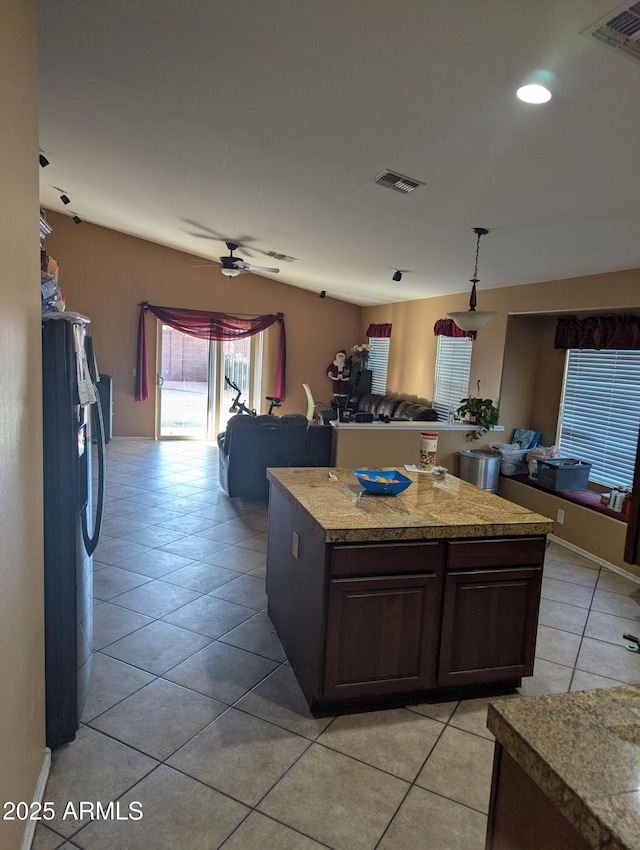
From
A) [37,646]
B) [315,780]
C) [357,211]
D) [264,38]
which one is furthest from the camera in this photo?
[357,211]

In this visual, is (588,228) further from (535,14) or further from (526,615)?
(526,615)

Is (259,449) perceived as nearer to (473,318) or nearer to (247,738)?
(473,318)

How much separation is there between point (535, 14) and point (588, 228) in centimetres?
212

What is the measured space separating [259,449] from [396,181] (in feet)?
9.68

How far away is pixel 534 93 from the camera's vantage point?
2.15 meters

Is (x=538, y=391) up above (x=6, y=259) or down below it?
below

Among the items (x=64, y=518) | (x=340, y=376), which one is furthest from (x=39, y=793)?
(x=340, y=376)

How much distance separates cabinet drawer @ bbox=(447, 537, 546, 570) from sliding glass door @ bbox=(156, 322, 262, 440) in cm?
713

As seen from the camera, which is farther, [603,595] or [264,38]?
[603,595]

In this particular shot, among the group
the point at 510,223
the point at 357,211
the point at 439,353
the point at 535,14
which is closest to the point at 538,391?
the point at 439,353

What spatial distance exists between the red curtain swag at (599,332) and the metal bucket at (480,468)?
1.29 m

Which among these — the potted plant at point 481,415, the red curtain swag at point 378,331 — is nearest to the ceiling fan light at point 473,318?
the potted plant at point 481,415

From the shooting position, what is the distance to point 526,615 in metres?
2.53

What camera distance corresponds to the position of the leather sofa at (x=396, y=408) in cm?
693
